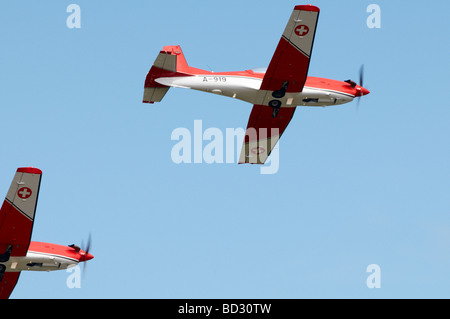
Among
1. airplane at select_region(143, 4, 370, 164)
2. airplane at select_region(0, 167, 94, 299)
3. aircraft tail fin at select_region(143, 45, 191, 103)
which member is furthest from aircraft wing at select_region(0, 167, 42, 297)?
airplane at select_region(143, 4, 370, 164)

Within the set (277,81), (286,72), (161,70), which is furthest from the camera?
(277,81)

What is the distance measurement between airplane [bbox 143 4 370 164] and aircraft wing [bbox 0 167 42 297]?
6591 mm

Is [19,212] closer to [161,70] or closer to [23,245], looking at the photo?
[23,245]

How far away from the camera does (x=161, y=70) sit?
4641 centimetres

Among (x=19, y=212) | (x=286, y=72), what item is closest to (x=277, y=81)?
(x=286, y=72)

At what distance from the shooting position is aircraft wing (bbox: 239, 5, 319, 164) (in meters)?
45.2

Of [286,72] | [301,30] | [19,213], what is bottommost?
[19,213]

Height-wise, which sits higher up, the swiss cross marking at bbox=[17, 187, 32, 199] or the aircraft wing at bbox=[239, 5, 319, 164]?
the aircraft wing at bbox=[239, 5, 319, 164]

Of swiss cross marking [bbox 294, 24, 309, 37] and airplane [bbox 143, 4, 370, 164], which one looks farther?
airplane [bbox 143, 4, 370, 164]

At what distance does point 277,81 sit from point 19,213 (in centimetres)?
1309

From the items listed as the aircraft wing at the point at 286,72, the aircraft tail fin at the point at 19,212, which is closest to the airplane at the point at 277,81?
the aircraft wing at the point at 286,72

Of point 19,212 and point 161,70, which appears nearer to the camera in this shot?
point 19,212

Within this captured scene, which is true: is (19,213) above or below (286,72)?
below

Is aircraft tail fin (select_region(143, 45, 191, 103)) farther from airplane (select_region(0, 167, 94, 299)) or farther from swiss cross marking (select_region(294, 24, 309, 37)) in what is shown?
airplane (select_region(0, 167, 94, 299))
